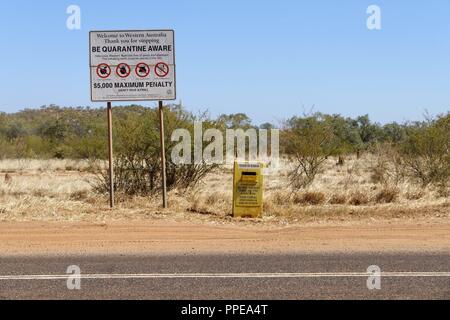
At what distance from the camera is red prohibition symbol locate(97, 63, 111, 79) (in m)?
14.5

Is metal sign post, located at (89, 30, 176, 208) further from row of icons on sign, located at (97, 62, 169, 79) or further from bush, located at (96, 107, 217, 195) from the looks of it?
bush, located at (96, 107, 217, 195)

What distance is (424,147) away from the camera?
20906 mm

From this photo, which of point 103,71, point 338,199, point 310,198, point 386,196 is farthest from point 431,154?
point 103,71

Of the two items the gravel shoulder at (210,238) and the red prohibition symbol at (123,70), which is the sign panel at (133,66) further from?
the gravel shoulder at (210,238)

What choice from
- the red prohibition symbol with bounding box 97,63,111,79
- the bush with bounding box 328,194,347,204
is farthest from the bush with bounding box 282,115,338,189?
the red prohibition symbol with bounding box 97,63,111,79

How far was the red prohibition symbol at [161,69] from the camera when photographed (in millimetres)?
14570

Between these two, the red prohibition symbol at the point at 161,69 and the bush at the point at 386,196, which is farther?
the bush at the point at 386,196

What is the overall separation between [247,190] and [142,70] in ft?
12.7

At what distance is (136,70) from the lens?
1456 cm

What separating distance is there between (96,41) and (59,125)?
41451 millimetres

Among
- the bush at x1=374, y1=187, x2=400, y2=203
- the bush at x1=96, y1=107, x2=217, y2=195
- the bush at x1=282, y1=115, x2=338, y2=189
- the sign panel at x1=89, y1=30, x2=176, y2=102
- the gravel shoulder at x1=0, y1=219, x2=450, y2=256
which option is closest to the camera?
the gravel shoulder at x1=0, y1=219, x2=450, y2=256

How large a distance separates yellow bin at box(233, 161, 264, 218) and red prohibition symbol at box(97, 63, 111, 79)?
3.82m

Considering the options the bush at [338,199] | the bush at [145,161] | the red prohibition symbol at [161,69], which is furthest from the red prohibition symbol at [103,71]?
the bush at [338,199]
